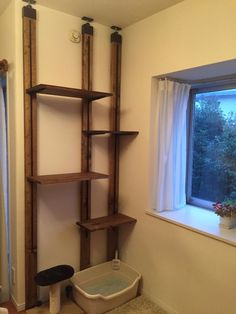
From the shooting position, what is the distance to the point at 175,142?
8.03 ft

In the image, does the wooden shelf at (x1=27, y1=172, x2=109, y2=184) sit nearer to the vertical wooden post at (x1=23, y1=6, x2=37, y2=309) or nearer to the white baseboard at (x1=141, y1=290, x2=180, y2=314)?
the vertical wooden post at (x1=23, y1=6, x2=37, y2=309)

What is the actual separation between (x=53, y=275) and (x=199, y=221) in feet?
4.09

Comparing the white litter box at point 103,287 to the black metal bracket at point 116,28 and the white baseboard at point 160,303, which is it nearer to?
the white baseboard at point 160,303

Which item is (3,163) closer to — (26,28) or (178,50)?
(26,28)

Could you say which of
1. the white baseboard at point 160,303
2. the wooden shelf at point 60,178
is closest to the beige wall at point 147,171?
the white baseboard at point 160,303

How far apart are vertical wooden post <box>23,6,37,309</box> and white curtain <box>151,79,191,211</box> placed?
3.34ft

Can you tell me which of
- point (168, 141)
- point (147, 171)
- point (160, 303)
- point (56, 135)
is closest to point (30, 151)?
point (56, 135)

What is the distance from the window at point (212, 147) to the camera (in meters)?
2.37

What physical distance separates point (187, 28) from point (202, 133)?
952 mm

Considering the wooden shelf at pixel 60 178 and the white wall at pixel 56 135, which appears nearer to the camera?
the wooden shelf at pixel 60 178

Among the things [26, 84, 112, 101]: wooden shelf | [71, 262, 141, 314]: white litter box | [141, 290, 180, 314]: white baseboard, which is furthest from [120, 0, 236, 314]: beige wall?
[26, 84, 112, 101]: wooden shelf

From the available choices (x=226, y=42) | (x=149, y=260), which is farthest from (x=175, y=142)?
(x=149, y=260)

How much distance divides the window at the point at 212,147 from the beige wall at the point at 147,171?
0.53m

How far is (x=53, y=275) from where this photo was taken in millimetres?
2207
